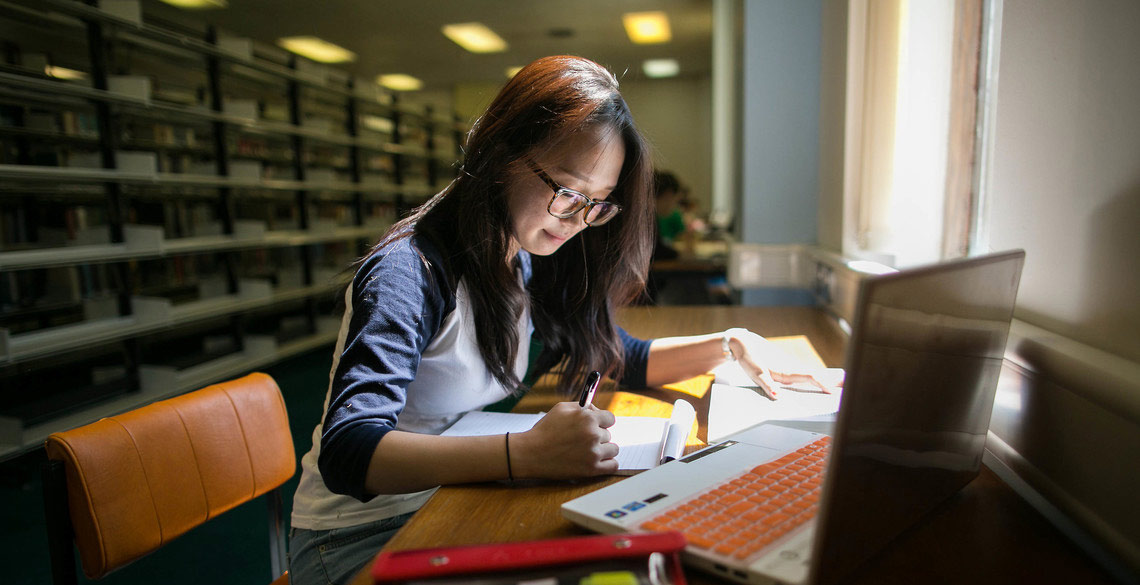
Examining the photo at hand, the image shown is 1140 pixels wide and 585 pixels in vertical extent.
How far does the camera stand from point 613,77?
1126mm

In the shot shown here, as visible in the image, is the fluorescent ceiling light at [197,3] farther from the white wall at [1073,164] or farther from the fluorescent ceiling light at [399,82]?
the white wall at [1073,164]

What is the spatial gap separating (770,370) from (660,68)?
8.94 metres

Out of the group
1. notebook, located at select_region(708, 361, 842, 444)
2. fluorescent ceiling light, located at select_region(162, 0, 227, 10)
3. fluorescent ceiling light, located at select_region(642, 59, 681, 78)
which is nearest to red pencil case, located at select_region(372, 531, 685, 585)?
notebook, located at select_region(708, 361, 842, 444)

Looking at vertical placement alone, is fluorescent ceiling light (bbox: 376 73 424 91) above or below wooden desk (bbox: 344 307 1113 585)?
above

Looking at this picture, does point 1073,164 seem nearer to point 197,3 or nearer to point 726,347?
point 726,347

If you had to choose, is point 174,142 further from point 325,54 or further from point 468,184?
point 468,184

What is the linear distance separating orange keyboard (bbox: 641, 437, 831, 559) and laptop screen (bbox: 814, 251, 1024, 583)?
0.05 meters

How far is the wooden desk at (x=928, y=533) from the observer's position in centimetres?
54

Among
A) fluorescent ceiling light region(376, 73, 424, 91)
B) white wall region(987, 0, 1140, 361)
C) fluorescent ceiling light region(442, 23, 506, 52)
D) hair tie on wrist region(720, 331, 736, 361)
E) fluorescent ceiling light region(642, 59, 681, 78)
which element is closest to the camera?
white wall region(987, 0, 1140, 361)

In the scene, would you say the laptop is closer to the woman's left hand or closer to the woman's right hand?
the woman's right hand

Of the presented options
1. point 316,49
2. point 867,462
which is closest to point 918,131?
point 867,462

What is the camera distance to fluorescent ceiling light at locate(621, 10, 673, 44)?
673cm

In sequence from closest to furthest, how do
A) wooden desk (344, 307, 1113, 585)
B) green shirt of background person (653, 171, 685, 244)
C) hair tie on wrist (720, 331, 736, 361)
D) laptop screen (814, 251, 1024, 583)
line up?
laptop screen (814, 251, 1024, 583)
wooden desk (344, 307, 1113, 585)
hair tie on wrist (720, 331, 736, 361)
green shirt of background person (653, 171, 685, 244)

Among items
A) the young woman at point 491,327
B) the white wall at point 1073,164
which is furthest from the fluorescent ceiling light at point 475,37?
the white wall at point 1073,164
